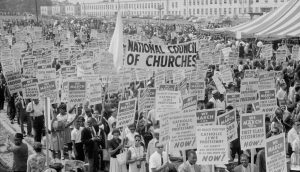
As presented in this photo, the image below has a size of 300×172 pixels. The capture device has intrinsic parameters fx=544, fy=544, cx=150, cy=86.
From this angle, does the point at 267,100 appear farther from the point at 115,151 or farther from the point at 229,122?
the point at 115,151

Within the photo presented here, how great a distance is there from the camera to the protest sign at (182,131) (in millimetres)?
8477

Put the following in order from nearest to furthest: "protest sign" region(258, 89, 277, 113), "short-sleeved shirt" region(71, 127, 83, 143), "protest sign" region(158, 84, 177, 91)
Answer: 1. "short-sleeved shirt" region(71, 127, 83, 143)
2. "protest sign" region(258, 89, 277, 113)
3. "protest sign" region(158, 84, 177, 91)

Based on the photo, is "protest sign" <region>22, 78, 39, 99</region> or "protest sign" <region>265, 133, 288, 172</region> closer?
"protest sign" <region>265, 133, 288, 172</region>

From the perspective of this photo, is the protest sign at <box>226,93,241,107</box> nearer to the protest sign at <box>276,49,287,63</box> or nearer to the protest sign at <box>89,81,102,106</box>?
the protest sign at <box>89,81,102,106</box>

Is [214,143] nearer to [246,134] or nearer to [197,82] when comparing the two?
[246,134]

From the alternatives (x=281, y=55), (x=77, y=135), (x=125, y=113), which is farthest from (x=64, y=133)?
(x=281, y=55)

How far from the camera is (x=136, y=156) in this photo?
914 cm

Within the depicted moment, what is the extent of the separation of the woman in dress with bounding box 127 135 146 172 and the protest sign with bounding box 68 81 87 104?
3.41 m

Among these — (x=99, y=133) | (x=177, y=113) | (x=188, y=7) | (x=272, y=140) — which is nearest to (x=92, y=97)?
(x=99, y=133)

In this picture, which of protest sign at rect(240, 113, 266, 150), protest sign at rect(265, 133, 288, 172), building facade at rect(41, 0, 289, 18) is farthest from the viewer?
building facade at rect(41, 0, 289, 18)

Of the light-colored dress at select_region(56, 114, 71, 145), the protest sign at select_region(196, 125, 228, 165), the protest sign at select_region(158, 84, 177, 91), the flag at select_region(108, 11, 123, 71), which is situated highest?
the flag at select_region(108, 11, 123, 71)

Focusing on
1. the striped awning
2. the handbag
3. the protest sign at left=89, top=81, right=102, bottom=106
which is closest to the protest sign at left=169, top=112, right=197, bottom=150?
the handbag

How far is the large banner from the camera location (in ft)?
36.2

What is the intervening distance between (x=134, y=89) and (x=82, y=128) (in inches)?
212
